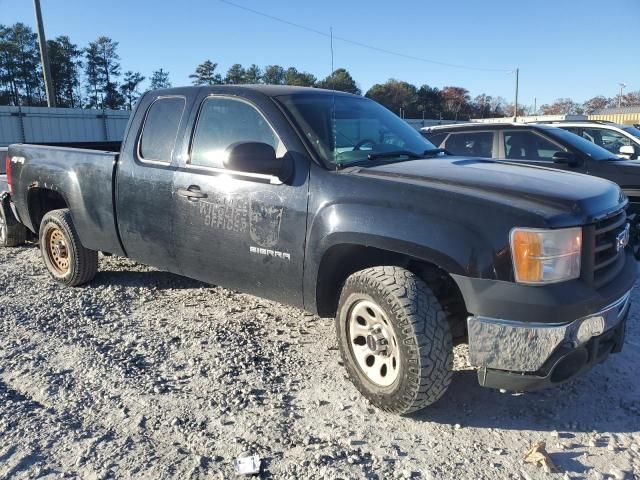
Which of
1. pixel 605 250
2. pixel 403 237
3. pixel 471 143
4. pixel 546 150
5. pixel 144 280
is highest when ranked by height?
pixel 471 143

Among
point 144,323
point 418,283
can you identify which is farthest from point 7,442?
point 418,283

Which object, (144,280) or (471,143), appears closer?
(144,280)

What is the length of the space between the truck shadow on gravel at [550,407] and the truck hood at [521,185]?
3.91ft

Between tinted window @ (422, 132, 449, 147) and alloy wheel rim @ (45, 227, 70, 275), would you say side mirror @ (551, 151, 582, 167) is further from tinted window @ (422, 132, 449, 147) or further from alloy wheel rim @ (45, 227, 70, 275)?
alloy wheel rim @ (45, 227, 70, 275)

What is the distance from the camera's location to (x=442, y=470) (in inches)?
105

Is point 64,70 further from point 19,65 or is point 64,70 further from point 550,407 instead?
point 550,407

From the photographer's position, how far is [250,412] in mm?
3186

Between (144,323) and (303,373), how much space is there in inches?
63.6

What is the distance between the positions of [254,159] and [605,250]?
2111 mm

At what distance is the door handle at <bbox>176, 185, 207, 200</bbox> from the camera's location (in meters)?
3.94

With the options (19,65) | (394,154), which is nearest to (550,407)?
(394,154)

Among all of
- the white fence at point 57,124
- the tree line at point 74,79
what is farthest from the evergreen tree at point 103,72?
the white fence at point 57,124

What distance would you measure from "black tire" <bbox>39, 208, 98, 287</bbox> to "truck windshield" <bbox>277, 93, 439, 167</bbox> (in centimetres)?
272

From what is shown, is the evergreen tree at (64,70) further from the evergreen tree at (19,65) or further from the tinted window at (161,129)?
the tinted window at (161,129)
